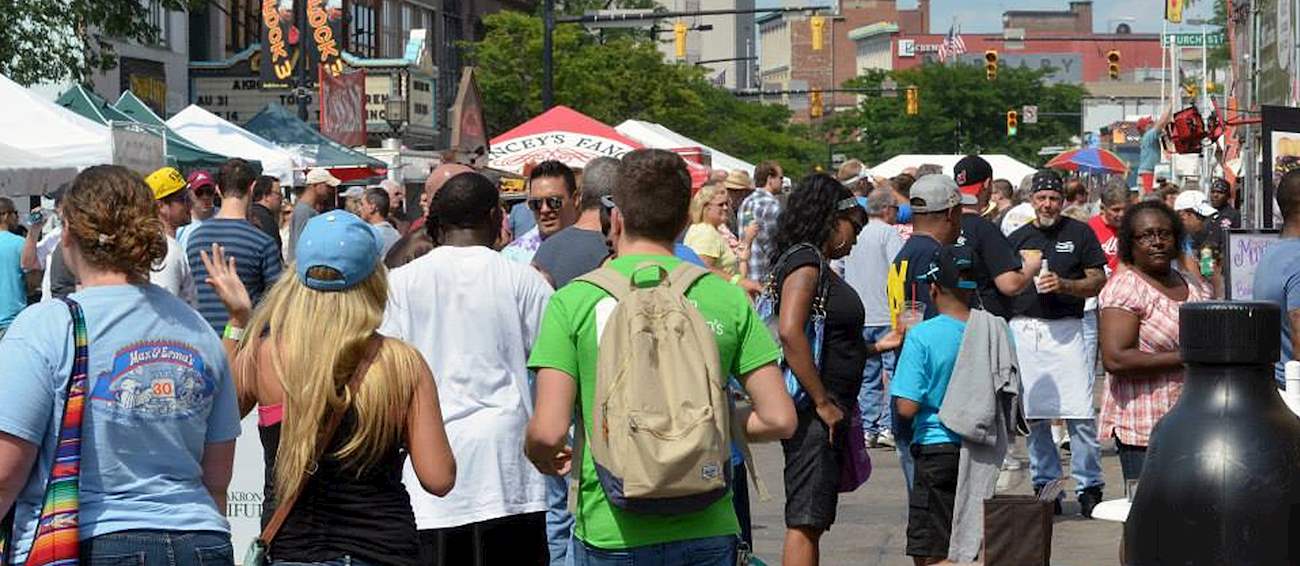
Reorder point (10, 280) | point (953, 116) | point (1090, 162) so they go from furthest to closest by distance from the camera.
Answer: point (953, 116) < point (1090, 162) < point (10, 280)

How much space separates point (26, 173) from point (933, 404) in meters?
8.83

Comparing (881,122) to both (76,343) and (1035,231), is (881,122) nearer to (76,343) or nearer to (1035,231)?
(1035,231)

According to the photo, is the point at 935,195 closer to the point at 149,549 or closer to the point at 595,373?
the point at 595,373

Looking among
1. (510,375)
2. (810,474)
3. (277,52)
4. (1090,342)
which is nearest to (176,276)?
(810,474)

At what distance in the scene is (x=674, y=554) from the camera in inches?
204

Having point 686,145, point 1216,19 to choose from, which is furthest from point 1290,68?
point 1216,19

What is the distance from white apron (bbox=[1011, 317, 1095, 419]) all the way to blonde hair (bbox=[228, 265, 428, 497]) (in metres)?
7.05

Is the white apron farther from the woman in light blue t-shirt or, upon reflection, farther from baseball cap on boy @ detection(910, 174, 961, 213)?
the woman in light blue t-shirt

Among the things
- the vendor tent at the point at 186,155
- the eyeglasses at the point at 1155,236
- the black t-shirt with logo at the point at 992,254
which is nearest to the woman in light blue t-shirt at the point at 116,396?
the eyeglasses at the point at 1155,236

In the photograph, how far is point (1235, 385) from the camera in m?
4.44

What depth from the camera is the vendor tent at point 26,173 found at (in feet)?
50.0

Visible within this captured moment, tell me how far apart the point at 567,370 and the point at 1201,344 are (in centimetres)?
152

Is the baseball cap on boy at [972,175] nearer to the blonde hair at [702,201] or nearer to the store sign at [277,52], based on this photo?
the blonde hair at [702,201]

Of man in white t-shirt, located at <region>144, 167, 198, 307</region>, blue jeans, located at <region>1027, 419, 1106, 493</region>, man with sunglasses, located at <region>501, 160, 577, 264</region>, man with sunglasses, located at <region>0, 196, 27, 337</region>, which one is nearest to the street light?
man with sunglasses, located at <region>0, 196, 27, 337</region>
